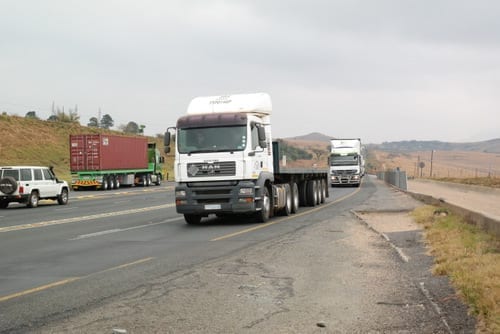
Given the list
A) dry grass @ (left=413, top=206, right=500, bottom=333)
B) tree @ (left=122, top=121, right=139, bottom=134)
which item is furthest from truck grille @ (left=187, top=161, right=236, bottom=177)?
tree @ (left=122, top=121, right=139, bottom=134)

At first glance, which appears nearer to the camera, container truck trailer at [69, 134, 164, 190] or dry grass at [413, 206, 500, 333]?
dry grass at [413, 206, 500, 333]

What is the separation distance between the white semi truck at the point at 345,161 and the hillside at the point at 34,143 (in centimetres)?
3110

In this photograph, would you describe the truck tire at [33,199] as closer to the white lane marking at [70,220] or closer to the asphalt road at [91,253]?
the white lane marking at [70,220]

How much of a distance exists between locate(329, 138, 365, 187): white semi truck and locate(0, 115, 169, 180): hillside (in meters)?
31.1

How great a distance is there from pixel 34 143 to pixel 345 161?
46.3m

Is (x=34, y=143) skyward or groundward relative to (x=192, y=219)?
skyward

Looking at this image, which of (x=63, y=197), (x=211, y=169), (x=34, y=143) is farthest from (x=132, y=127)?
(x=211, y=169)

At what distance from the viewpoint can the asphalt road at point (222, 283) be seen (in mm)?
6625

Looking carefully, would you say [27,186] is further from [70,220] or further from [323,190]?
[323,190]

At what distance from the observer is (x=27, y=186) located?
27.9 metres

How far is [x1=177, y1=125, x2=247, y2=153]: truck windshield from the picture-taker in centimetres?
1750

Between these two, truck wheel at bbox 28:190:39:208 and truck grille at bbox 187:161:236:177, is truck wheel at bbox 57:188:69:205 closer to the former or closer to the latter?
truck wheel at bbox 28:190:39:208

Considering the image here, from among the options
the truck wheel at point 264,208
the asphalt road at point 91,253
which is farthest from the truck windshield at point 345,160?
the truck wheel at point 264,208

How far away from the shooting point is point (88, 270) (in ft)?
33.2
